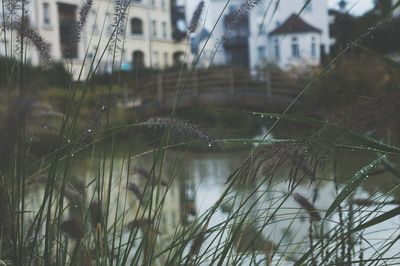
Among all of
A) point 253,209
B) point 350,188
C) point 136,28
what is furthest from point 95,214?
point 136,28

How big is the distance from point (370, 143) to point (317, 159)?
0.10 metres

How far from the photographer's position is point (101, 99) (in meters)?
0.93

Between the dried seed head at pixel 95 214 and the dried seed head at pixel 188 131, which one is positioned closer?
the dried seed head at pixel 188 131

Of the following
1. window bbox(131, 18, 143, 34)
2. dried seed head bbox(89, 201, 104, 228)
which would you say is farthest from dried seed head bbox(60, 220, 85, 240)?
window bbox(131, 18, 143, 34)

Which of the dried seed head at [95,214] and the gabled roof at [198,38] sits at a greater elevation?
the gabled roof at [198,38]

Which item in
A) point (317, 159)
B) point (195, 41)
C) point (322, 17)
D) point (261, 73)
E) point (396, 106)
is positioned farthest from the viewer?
point (322, 17)

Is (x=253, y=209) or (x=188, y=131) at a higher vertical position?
(x=188, y=131)

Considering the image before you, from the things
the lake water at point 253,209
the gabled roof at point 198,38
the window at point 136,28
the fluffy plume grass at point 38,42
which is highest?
the window at point 136,28

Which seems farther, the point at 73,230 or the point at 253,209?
the point at 253,209

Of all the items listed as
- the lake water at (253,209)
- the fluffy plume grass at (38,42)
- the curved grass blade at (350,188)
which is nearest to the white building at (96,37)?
the fluffy plume grass at (38,42)

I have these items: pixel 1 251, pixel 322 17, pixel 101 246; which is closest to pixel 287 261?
pixel 101 246

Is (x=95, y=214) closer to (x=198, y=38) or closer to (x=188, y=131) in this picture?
(x=188, y=131)

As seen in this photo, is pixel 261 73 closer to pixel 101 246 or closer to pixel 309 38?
pixel 101 246

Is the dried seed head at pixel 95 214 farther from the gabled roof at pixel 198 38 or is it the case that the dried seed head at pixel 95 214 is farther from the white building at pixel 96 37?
the gabled roof at pixel 198 38
